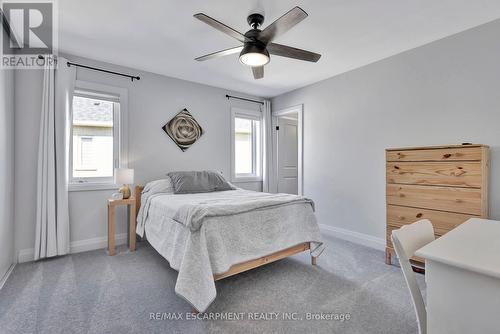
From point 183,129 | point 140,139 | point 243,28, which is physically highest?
point 243,28

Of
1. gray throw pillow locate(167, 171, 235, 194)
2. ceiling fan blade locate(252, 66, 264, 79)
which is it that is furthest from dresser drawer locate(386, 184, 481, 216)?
gray throw pillow locate(167, 171, 235, 194)

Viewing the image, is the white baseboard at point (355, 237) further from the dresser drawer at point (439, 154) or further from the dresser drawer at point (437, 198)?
the dresser drawer at point (439, 154)

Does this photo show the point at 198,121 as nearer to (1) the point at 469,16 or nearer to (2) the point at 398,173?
(2) the point at 398,173

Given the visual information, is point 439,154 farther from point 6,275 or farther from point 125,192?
point 6,275

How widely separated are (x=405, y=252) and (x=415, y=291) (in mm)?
149

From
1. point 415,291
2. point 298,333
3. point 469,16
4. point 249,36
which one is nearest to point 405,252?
point 415,291

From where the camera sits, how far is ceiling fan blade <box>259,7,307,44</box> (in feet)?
5.24

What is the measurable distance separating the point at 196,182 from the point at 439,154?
278 cm

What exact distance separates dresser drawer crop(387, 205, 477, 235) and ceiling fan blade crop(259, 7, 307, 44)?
7.01ft

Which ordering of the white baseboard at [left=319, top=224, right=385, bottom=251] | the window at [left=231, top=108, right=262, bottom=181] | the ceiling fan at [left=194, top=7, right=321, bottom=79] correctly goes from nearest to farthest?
the ceiling fan at [left=194, top=7, right=321, bottom=79] → the white baseboard at [left=319, top=224, right=385, bottom=251] → the window at [left=231, top=108, right=262, bottom=181]

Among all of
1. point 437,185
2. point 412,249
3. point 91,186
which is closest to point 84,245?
point 91,186

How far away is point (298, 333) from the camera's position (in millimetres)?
1585

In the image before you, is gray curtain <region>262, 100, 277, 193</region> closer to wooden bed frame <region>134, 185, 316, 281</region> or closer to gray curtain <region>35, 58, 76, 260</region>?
wooden bed frame <region>134, 185, 316, 281</region>

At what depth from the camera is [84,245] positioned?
9.95ft
